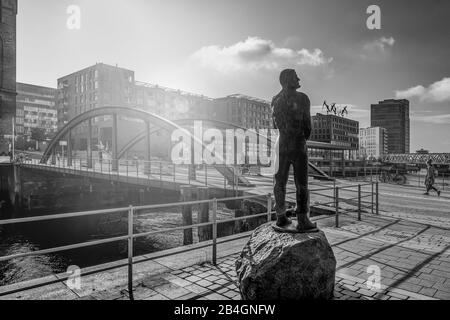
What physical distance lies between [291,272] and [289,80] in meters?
2.66

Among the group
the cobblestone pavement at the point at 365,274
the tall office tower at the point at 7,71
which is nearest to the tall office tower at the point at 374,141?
the tall office tower at the point at 7,71

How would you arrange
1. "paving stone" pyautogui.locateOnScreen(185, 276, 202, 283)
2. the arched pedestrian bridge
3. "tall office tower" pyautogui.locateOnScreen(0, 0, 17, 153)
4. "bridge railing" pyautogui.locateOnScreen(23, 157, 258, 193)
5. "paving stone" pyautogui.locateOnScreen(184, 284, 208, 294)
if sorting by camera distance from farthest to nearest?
"tall office tower" pyautogui.locateOnScreen(0, 0, 17, 153) < the arched pedestrian bridge < "bridge railing" pyautogui.locateOnScreen(23, 157, 258, 193) < "paving stone" pyautogui.locateOnScreen(185, 276, 202, 283) < "paving stone" pyautogui.locateOnScreen(184, 284, 208, 294)

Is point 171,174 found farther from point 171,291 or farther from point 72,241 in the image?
point 171,291

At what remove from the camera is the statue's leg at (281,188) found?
464 cm

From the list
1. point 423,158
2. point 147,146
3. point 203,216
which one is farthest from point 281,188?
point 423,158


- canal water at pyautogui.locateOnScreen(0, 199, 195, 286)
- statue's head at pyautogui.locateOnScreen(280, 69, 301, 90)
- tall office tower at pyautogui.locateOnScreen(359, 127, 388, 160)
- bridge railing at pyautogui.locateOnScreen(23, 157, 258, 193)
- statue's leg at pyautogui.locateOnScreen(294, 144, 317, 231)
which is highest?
tall office tower at pyautogui.locateOnScreen(359, 127, 388, 160)

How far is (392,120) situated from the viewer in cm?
17000

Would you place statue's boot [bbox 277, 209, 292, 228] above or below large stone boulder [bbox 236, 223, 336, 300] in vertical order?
above

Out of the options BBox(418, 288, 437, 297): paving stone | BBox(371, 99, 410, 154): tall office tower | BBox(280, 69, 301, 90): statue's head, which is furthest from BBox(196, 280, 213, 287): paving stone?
BBox(371, 99, 410, 154): tall office tower

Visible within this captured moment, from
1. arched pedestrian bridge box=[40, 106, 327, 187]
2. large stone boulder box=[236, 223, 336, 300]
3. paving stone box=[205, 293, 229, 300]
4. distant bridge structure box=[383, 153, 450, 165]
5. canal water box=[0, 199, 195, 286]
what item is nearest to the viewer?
large stone boulder box=[236, 223, 336, 300]

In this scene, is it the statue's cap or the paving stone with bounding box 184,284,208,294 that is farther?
the statue's cap

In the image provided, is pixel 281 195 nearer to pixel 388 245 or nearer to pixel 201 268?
pixel 201 268

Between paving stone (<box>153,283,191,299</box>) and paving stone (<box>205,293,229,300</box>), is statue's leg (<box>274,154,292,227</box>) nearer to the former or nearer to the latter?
paving stone (<box>205,293,229,300</box>)

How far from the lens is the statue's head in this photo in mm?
4551
